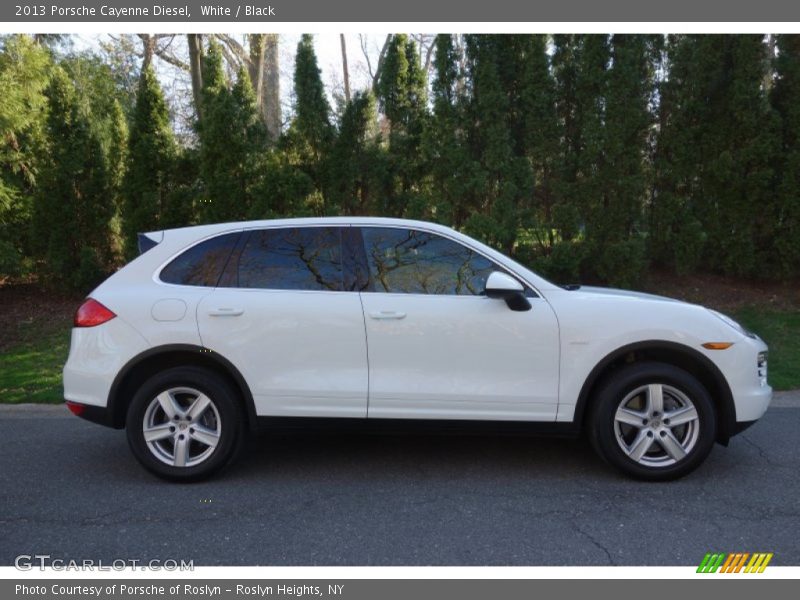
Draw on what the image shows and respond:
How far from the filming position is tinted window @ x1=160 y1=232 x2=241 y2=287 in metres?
4.60

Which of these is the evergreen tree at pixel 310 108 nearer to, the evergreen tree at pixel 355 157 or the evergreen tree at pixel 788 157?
the evergreen tree at pixel 355 157

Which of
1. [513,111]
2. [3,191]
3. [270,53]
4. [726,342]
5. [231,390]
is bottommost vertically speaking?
[231,390]

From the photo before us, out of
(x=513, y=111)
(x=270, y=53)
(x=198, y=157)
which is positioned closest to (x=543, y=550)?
(x=513, y=111)

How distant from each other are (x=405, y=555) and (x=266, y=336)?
169 centimetres

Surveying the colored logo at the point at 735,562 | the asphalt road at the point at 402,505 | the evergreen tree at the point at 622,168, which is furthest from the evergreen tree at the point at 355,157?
the colored logo at the point at 735,562

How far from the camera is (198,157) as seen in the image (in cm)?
1072

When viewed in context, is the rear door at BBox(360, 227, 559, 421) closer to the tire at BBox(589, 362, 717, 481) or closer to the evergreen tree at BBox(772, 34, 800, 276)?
the tire at BBox(589, 362, 717, 481)

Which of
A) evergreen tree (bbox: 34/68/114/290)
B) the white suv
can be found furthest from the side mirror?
evergreen tree (bbox: 34/68/114/290)

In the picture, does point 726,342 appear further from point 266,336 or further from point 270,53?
point 270,53

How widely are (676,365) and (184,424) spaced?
3.31 metres

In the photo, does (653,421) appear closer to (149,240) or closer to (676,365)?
(676,365)

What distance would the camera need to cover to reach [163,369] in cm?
459

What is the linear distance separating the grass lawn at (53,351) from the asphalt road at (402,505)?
178cm

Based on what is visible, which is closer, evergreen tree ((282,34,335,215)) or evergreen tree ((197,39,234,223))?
evergreen tree ((197,39,234,223))
